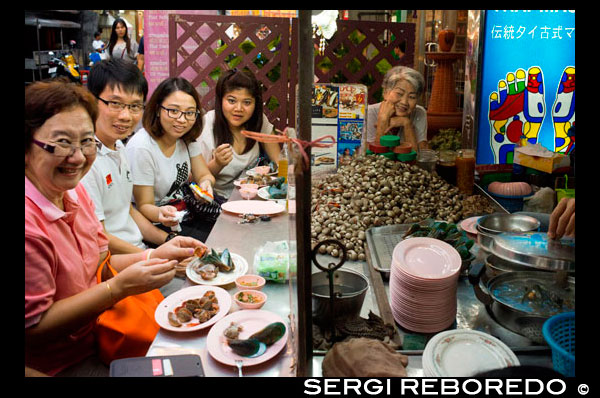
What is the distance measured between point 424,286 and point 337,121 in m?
Answer: 1.22

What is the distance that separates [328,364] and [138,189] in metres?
1.48

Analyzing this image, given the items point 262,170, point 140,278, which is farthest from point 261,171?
point 140,278

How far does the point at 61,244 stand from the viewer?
4.33ft

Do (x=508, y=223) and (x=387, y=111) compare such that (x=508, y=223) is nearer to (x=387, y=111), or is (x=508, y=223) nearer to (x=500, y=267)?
(x=500, y=267)

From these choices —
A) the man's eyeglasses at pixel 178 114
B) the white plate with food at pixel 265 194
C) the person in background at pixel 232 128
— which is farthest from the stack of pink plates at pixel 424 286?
the person in background at pixel 232 128

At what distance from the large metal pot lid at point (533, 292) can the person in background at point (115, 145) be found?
4.36ft

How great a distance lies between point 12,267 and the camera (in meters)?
1.16

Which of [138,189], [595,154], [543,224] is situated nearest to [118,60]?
[138,189]

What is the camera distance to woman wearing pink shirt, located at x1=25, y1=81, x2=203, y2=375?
1.19 m

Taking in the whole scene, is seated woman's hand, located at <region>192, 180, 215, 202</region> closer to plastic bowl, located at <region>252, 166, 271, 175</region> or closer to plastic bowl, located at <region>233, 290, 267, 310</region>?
plastic bowl, located at <region>252, 166, 271, 175</region>

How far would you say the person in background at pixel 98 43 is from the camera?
1843mm

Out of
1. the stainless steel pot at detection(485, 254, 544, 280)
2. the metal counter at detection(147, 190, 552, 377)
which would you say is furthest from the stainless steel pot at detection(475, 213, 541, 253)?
the stainless steel pot at detection(485, 254, 544, 280)

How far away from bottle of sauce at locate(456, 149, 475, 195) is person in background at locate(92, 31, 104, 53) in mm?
1801

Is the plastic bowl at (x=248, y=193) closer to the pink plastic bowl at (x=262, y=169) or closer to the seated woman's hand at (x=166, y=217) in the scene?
the pink plastic bowl at (x=262, y=169)
